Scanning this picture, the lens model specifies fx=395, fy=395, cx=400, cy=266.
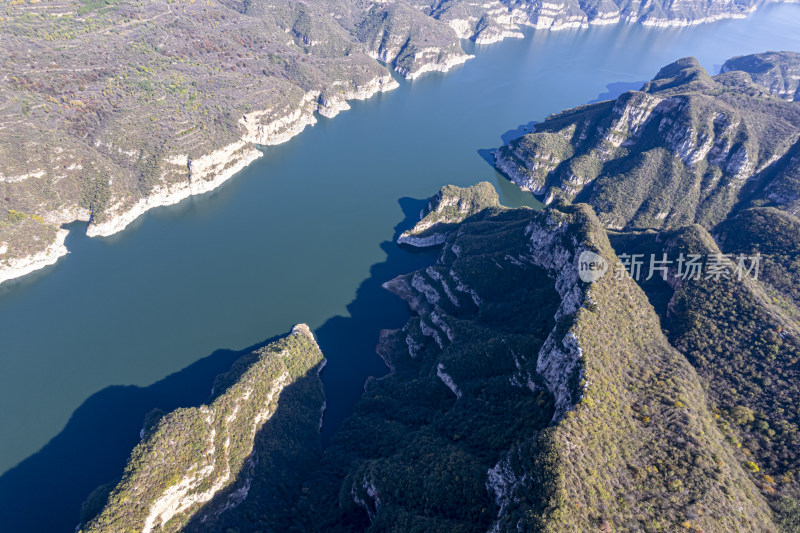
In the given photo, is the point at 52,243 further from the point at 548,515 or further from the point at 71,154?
the point at 548,515

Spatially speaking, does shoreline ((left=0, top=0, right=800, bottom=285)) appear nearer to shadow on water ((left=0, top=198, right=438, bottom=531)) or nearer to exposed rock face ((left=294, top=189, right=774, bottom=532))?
shadow on water ((left=0, top=198, right=438, bottom=531))

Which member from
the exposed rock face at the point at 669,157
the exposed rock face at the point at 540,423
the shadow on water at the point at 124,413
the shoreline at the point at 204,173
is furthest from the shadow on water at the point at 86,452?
the exposed rock face at the point at 669,157

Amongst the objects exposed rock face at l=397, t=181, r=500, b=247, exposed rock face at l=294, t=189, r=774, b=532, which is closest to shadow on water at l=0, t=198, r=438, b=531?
exposed rock face at l=294, t=189, r=774, b=532

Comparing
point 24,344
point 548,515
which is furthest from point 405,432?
point 24,344

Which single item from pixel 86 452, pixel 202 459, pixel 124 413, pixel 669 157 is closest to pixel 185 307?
pixel 124 413

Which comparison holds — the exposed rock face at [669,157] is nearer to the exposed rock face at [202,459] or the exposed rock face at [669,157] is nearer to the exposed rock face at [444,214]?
the exposed rock face at [444,214]

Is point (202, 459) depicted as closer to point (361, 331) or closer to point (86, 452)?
point (86, 452)
